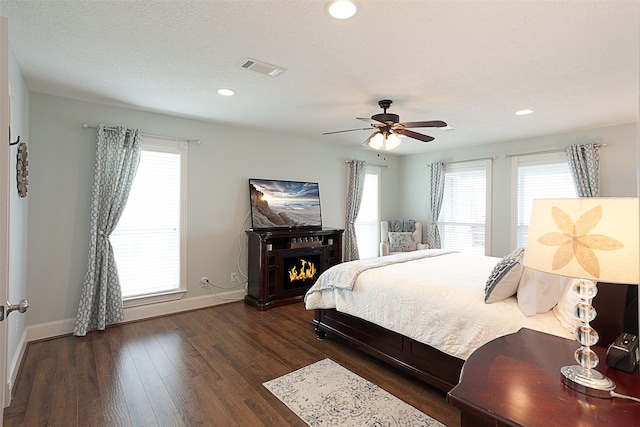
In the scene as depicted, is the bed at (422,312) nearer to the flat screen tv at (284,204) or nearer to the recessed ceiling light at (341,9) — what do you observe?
the flat screen tv at (284,204)

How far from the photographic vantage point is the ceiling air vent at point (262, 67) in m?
2.49

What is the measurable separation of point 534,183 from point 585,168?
670 millimetres

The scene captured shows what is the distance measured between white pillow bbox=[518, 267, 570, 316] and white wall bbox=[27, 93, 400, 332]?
3.61 m

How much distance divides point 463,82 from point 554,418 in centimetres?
261

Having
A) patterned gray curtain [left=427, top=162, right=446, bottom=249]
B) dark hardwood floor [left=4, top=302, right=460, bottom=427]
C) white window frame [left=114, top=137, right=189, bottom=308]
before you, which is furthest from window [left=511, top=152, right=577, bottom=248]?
white window frame [left=114, top=137, right=189, bottom=308]

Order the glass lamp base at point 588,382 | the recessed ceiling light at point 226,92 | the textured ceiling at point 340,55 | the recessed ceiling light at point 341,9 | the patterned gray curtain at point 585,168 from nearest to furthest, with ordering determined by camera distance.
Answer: the glass lamp base at point 588,382
the recessed ceiling light at point 341,9
the textured ceiling at point 340,55
the recessed ceiling light at point 226,92
the patterned gray curtain at point 585,168

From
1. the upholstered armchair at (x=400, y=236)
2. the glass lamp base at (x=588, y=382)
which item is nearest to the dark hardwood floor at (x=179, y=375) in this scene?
the glass lamp base at (x=588, y=382)

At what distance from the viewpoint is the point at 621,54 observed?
2.30 metres

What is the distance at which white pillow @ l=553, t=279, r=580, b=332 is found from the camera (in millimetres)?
1777

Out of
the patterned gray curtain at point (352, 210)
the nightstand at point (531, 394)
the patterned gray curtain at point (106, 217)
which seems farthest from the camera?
the patterned gray curtain at point (352, 210)

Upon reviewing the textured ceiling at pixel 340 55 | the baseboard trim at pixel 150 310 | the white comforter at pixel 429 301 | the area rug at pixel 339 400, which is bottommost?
the area rug at pixel 339 400

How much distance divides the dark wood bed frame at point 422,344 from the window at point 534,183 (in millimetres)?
3309

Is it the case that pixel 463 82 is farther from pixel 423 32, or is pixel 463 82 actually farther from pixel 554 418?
pixel 554 418

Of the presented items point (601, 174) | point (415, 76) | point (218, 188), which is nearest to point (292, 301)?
point (218, 188)
